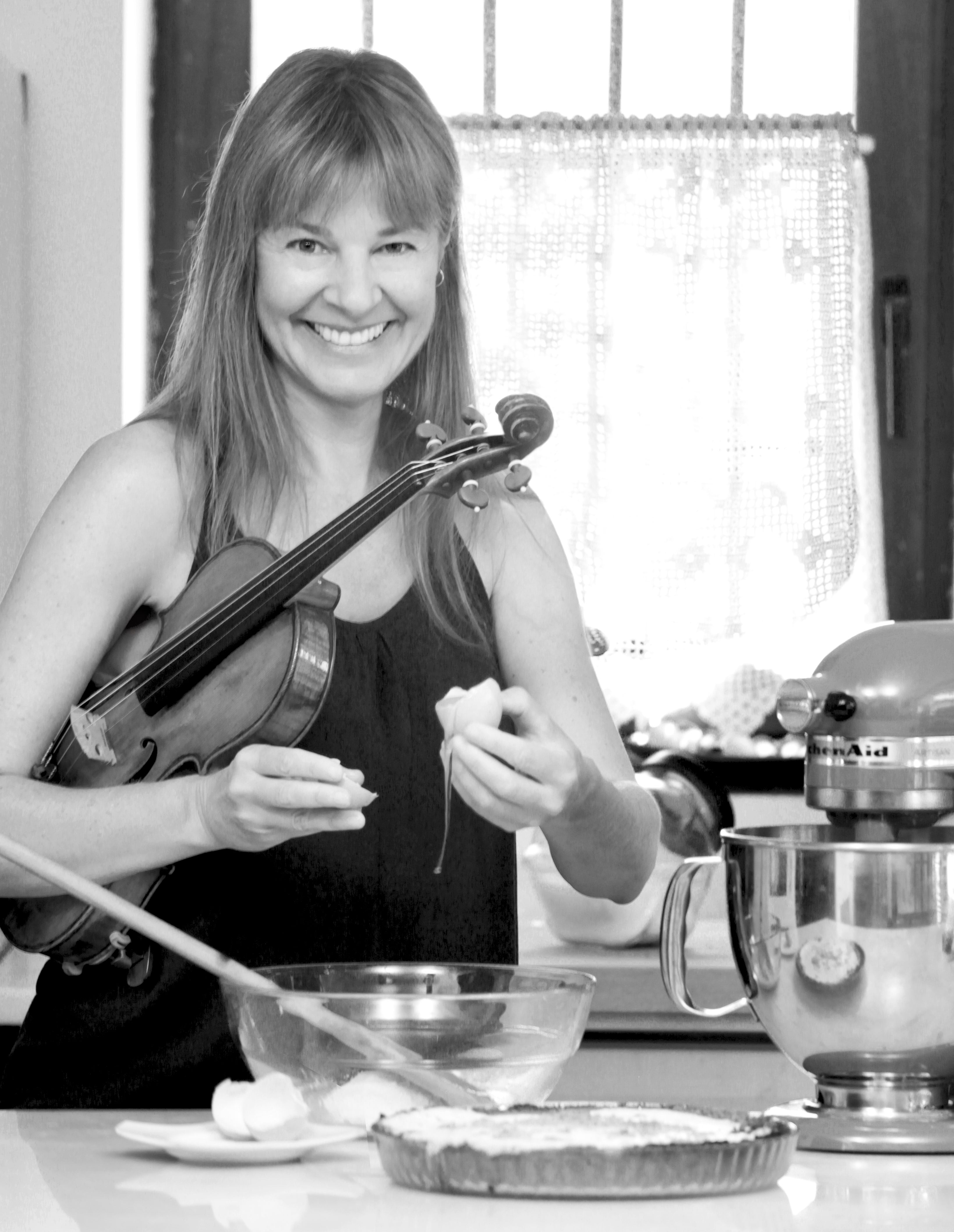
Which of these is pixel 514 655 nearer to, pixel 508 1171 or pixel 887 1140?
pixel 887 1140

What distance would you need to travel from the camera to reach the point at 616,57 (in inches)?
105

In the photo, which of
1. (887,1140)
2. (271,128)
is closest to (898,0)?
(271,128)

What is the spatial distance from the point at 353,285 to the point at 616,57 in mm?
1443

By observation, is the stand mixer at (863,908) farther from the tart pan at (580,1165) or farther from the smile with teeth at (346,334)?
the smile with teeth at (346,334)

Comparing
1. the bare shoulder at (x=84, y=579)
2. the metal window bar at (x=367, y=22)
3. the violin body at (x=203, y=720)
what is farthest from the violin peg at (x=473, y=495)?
the metal window bar at (x=367, y=22)

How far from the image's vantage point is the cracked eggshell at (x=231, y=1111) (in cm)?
88

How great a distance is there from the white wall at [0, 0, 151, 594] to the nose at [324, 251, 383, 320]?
114cm

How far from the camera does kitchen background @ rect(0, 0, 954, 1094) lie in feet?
8.54

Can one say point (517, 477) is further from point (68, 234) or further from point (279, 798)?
point (68, 234)

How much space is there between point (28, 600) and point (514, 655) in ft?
1.30

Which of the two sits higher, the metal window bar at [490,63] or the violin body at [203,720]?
the metal window bar at [490,63]

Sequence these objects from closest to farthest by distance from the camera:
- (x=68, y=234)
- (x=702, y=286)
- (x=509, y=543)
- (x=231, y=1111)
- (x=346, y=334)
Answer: (x=231, y=1111) → (x=346, y=334) → (x=509, y=543) → (x=68, y=234) → (x=702, y=286)

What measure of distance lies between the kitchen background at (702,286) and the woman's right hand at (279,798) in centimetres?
145

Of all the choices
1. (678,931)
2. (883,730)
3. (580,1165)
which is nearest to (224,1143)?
(580,1165)
